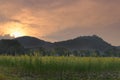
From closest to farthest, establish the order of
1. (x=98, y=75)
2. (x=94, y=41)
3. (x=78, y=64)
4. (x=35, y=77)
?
(x=35, y=77) → (x=98, y=75) → (x=78, y=64) → (x=94, y=41)

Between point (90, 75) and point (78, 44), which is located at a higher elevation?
point (78, 44)

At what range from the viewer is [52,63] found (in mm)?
19156

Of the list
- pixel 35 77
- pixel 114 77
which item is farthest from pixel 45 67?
pixel 114 77

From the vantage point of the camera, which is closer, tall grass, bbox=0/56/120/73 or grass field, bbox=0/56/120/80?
grass field, bbox=0/56/120/80

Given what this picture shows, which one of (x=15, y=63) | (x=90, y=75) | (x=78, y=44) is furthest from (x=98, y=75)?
(x=78, y=44)

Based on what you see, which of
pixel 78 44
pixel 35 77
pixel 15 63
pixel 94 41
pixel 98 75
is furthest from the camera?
pixel 94 41

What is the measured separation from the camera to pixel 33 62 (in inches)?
770

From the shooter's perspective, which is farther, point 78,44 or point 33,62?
point 78,44

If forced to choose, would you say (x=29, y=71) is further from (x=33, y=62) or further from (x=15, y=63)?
(x=15, y=63)

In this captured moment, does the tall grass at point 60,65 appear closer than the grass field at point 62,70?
No

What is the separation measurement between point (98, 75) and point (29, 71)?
346 cm

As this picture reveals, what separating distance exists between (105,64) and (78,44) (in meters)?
67.5

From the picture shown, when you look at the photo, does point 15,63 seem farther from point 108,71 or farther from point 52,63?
point 108,71

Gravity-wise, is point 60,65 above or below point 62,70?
above
